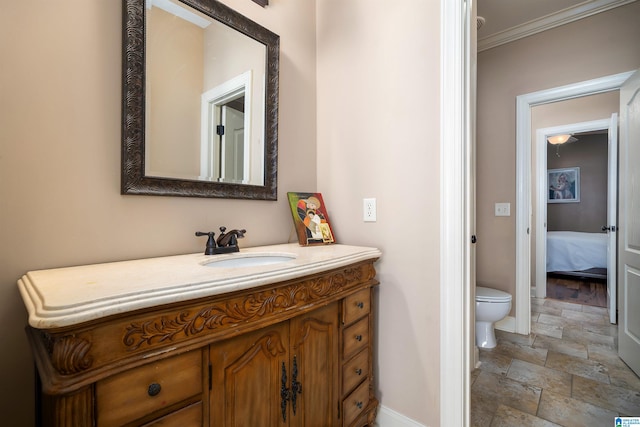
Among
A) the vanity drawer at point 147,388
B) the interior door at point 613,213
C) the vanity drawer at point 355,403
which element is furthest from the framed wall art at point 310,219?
the interior door at point 613,213

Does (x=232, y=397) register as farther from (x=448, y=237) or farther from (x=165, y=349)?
(x=448, y=237)

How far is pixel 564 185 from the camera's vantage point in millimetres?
6086

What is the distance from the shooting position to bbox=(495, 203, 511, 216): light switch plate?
2707 mm

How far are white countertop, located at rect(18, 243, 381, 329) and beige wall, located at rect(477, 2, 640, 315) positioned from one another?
2392mm

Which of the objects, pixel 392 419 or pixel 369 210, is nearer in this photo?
pixel 392 419

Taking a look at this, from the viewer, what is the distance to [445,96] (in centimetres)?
127

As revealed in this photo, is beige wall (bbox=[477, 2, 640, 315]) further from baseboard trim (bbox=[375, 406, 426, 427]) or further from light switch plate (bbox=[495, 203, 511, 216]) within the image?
baseboard trim (bbox=[375, 406, 426, 427])

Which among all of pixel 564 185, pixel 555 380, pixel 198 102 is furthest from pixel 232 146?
pixel 564 185

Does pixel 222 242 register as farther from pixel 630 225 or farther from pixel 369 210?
pixel 630 225

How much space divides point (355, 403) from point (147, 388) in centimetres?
95

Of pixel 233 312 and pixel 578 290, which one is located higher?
pixel 233 312

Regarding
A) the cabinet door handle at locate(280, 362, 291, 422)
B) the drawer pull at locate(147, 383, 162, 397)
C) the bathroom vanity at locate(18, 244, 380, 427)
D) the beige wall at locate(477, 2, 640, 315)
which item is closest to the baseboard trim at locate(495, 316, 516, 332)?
the beige wall at locate(477, 2, 640, 315)

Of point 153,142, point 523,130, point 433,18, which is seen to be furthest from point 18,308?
point 523,130

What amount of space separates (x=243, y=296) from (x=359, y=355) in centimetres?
75
